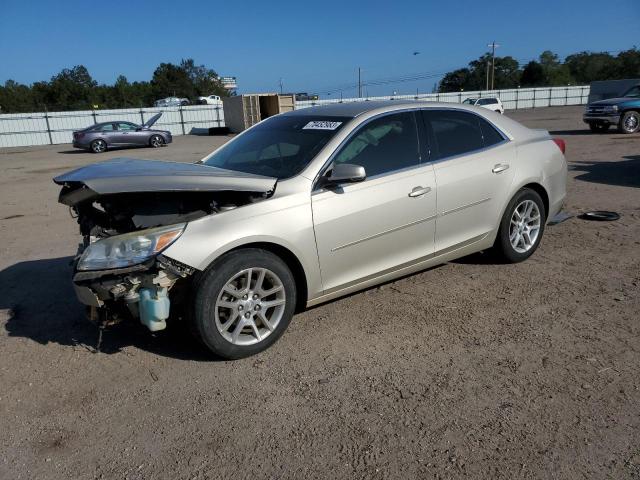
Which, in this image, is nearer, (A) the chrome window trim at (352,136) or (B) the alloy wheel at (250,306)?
(B) the alloy wheel at (250,306)

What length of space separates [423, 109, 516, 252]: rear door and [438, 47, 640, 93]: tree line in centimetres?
8508

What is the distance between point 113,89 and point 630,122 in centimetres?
7326

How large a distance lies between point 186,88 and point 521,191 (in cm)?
9628

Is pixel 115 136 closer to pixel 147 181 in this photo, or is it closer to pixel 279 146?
pixel 279 146

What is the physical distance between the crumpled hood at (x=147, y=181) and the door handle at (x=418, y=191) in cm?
119

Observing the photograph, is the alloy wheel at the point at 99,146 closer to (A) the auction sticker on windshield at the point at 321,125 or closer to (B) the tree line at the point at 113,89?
(A) the auction sticker on windshield at the point at 321,125

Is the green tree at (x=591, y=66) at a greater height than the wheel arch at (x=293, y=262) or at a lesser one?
greater

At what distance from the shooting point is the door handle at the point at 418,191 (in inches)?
164

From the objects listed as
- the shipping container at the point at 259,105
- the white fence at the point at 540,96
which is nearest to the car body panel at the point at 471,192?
the shipping container at the point at 259,105

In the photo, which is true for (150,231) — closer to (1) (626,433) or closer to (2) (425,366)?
(2) (425,366)

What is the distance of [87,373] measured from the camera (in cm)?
349

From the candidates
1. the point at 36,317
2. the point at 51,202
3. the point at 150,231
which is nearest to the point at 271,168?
the point at 150,231

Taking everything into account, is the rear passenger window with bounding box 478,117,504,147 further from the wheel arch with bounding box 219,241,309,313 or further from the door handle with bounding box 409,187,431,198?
the wheel arch with bounding box 219,241,309,313

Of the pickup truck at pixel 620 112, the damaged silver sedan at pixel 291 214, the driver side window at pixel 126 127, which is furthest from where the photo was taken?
the driver side window at pixel 126 127
